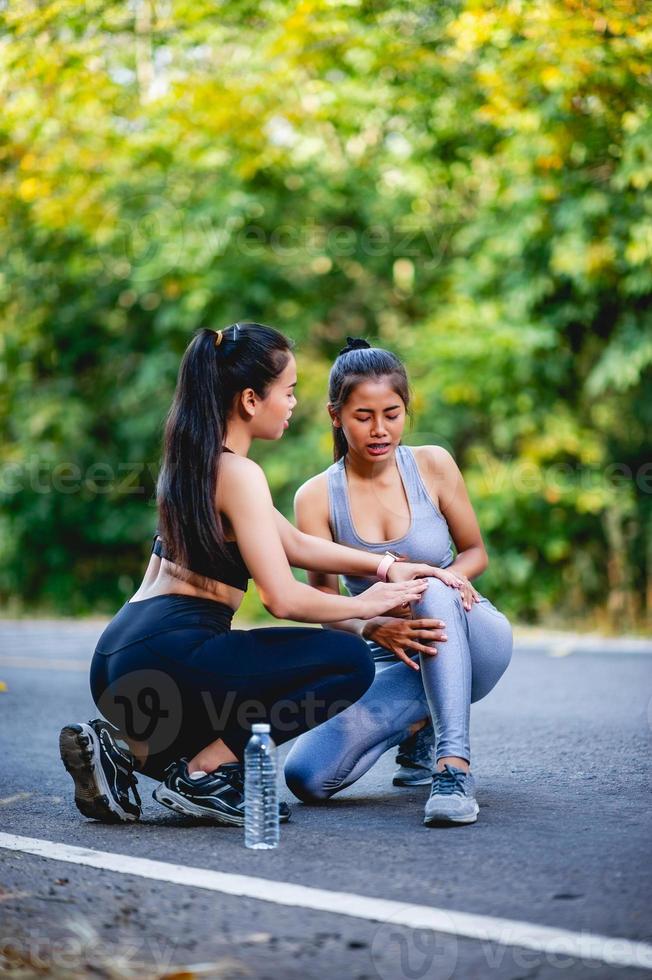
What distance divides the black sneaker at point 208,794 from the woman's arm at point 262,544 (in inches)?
20.4

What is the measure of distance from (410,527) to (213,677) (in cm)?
102

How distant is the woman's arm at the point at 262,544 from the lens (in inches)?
142

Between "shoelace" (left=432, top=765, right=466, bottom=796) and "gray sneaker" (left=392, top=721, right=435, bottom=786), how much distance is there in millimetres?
689

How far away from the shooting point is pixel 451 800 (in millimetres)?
3582

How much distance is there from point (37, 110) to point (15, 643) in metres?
5.33

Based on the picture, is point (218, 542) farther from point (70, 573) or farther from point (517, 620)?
point (70, 573)

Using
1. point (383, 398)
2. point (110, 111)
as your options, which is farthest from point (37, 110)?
point (383, 398)

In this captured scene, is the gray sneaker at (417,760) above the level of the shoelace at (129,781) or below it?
below

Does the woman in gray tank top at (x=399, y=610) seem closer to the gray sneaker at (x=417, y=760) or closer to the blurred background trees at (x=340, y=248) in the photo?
the gray sneaker at (x=417, y=760)

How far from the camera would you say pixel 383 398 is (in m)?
4.20

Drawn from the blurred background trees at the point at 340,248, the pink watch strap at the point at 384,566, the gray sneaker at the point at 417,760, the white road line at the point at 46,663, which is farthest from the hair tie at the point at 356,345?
the blurred background trees at the point at 340,248

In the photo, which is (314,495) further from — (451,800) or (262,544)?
(451,800)

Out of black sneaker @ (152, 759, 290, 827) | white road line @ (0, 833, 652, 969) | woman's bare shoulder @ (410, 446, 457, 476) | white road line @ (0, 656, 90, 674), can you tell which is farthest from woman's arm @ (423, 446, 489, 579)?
white road line @ (0, 656, 90, 674)

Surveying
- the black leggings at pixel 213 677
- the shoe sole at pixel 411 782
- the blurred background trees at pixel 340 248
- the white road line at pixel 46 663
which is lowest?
the white road line at pixel 46 663
